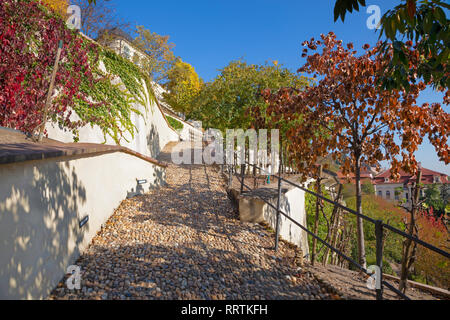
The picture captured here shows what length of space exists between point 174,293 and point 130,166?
3.79 meters

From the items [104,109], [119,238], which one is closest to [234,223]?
[119,238]

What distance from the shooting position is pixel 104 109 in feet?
22.2

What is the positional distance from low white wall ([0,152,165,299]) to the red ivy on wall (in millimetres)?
1624

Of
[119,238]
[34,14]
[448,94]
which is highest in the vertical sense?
[34,14]

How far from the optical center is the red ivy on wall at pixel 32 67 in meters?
4.38

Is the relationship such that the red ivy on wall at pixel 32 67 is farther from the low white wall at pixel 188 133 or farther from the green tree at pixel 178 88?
the green tree at pixel 178 88

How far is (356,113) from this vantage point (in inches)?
155

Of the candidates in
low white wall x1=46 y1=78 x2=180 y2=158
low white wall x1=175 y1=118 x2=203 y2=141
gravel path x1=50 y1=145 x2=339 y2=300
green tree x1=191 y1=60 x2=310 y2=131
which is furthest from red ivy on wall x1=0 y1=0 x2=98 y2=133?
low white wall x1=175 y1=118 x2=203 y2=141

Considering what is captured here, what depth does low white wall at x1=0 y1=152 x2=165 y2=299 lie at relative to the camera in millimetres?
1895

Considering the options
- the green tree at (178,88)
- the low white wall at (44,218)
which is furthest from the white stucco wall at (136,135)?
the green tree at (178,88)

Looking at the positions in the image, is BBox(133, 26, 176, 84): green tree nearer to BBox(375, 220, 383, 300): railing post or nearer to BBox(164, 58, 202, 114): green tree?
BBox(164, 58, 202, 114): green tree

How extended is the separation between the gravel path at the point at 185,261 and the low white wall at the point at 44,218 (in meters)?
0.25

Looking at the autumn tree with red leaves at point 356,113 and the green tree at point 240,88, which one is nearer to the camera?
the autumn tree with red leaves at point 356,113
